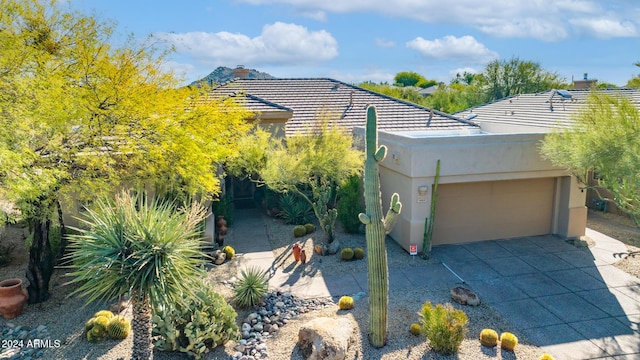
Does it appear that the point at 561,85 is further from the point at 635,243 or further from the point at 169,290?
the point at 169,290

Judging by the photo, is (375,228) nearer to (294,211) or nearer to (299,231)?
(299,231)

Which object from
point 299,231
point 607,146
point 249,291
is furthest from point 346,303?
point 607,146

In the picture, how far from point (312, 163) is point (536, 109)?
16190mm

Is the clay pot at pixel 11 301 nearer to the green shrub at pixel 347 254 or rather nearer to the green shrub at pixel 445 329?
the green shrub at pixel 347 254

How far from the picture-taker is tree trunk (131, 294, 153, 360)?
26.1 feet

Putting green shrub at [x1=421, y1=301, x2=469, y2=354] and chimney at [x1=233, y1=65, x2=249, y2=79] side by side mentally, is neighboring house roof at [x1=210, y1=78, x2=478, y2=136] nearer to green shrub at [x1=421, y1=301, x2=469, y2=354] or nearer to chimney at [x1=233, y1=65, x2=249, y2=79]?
chimney at [x1=233, y1=65, x2=249, y2=79]

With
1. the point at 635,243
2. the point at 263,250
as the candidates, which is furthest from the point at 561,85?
the point at 263,250

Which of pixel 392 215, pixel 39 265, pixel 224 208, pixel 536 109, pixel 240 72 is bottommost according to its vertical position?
pixel 39 265

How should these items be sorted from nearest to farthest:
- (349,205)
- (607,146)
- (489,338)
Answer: (489,338) < (607,146) < (349,205)

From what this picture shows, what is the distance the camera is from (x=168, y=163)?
35.7ft

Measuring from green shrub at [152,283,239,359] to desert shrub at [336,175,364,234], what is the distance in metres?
7.77

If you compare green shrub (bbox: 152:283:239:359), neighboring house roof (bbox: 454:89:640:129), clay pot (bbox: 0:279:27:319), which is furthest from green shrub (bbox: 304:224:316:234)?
neighboring house roof (bbox: 454:89:640:129)

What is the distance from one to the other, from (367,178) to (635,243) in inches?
486

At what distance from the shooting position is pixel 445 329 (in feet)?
28.0
